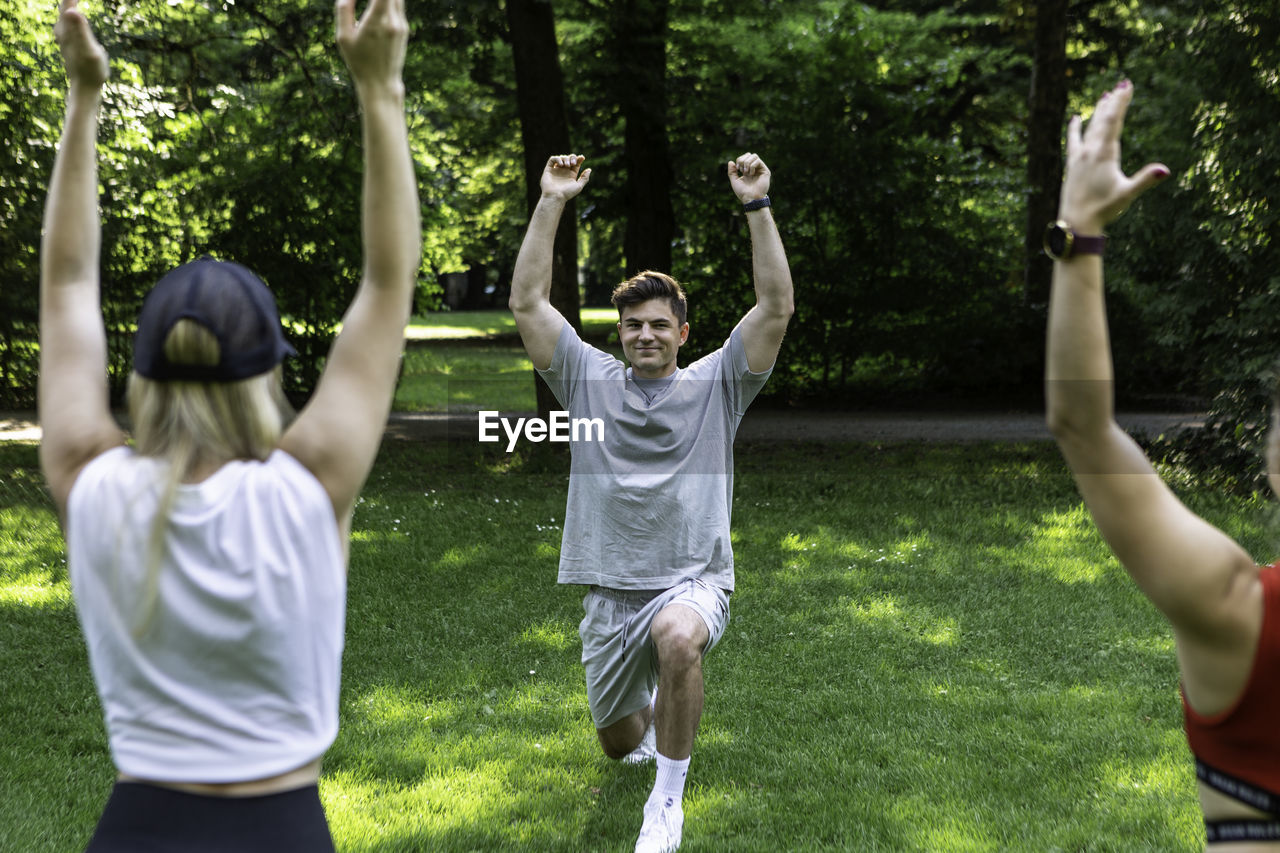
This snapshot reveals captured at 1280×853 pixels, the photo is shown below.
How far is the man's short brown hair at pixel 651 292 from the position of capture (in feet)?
15.9

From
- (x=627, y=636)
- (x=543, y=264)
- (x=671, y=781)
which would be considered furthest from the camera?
(x=627, y=636)

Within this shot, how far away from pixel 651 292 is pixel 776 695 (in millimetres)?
2592

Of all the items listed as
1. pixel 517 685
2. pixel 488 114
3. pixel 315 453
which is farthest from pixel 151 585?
pixel 488 114

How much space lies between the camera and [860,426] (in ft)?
53.8

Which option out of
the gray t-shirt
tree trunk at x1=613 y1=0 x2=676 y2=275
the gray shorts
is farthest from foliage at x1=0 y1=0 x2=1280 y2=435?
the gray shorts

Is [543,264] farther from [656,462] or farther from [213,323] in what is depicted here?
[213,323]

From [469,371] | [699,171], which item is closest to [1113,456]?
[699,171]

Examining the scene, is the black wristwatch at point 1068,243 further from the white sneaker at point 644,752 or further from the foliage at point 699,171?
the foliage at point 699,171

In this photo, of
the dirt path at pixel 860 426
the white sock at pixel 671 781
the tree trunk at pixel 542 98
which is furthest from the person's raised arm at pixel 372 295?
the dirt path at pixel 860 426

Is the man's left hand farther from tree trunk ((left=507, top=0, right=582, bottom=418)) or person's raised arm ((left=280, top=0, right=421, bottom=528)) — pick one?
tree trunk ((left=507, top=0, right=582, bottom=418))

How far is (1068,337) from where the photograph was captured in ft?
5.84

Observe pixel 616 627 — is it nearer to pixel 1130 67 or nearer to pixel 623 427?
pixel 623 427

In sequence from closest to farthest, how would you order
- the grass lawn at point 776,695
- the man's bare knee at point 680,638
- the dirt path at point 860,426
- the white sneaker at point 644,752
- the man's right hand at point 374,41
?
the man's right hand at point 374,41
the man's bare knee at point 680,638
the grass lawn at point 776,695
the white sneaker at point 644,752
the dirt path at point 860,426

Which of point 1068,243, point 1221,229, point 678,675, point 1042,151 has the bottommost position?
point 678,675
